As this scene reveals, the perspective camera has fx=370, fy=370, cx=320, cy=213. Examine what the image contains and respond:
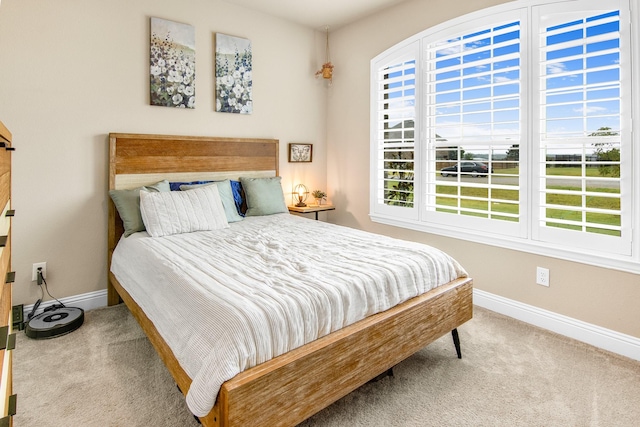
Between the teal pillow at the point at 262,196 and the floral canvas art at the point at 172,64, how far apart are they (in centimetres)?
90

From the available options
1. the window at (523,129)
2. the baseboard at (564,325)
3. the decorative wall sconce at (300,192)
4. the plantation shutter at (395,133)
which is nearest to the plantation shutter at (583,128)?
the window at (523,129)

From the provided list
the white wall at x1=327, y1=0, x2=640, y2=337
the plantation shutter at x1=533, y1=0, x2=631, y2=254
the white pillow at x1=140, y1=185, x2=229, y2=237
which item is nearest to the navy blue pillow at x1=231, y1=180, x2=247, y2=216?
the white pillow at x1=140, y1=185, x2=229, y2=237

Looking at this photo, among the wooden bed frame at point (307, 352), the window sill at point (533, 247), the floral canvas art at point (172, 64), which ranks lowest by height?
the wooden bed frame at point (307, 352)

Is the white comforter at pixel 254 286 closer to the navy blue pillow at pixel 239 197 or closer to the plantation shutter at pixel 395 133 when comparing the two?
the navy blue pillow at pixel 239 197

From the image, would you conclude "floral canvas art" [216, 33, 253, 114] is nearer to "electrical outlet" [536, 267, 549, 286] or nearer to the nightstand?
the nightstand

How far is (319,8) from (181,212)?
2.47 metres

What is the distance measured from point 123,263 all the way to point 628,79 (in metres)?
3.45

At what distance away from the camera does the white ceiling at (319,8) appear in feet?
11.7

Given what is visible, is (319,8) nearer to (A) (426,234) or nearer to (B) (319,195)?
(B) (319,195)

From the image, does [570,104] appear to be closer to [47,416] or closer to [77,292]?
[47,416]

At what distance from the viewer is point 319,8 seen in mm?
3705

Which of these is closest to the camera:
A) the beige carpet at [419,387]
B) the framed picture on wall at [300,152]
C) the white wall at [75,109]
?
the beige carpet at [419,387]

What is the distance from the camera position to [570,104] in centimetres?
244

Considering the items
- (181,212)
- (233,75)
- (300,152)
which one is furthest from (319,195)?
(181,212)
